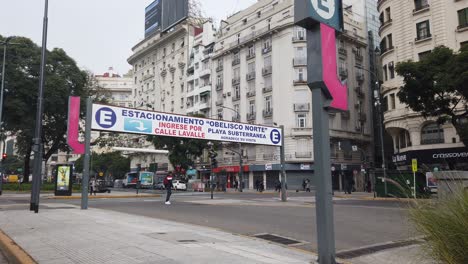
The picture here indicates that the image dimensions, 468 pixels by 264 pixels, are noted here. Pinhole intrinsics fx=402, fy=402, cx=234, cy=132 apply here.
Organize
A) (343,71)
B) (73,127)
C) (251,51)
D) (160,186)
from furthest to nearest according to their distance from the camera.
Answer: (251,51) → (160,186) → (343,71) → (73,127)

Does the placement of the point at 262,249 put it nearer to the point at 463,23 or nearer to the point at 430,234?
the point at 430,234

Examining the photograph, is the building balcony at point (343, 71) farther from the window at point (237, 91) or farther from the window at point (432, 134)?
the window at point (432, 134)

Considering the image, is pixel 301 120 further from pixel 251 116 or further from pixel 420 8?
pixel 420 8

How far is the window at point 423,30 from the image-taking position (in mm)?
36656

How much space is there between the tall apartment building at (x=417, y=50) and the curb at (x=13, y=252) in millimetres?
32811

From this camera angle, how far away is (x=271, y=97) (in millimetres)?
54375

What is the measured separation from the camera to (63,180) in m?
28.5

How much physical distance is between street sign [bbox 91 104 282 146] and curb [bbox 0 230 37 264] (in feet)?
35.2

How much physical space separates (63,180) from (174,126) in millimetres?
11870

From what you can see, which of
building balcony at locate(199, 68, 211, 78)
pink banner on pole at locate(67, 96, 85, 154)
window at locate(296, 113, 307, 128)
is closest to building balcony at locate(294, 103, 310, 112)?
window at locate(296, 113, 307, 128)

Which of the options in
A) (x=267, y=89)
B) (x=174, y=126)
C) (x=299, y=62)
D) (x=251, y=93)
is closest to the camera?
(x=174, y=126)

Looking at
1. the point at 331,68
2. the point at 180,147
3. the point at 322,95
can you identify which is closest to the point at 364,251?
the point at 322,95

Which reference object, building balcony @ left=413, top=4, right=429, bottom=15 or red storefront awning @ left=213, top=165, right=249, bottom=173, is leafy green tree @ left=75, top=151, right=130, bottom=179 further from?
building balcony @ left=413, top=4, right=429, bottom=15

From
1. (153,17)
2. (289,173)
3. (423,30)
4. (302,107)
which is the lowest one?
(289,173)
